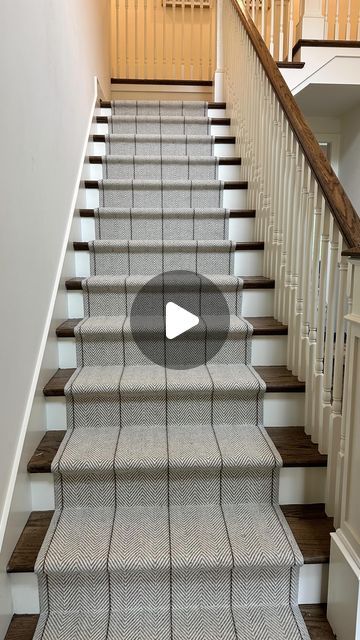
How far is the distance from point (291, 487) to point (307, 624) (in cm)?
36

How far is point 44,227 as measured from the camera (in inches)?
63.9

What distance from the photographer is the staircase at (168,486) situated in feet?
3.86

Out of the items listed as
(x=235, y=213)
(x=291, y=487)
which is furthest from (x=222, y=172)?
(x=291, y=487)

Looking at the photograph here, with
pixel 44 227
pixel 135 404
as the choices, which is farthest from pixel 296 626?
pixel 44 227

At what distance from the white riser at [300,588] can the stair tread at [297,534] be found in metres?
0.03

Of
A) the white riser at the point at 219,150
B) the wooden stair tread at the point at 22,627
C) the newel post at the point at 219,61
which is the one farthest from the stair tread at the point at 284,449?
the newel post at the point at 219,61

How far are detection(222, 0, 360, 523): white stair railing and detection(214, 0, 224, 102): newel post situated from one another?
3.16ft

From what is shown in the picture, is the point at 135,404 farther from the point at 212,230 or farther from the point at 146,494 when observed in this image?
the point at 212,230

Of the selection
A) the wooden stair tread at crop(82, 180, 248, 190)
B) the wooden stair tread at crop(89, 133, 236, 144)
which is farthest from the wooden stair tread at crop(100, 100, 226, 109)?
the wooden stair tread at crop(82, 180, 248, 190)

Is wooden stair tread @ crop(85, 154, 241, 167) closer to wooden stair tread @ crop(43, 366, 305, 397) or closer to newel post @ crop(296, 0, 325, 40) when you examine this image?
newel post @ crop(296, 0, 325, 40)

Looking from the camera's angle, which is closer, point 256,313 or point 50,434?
point 50,434

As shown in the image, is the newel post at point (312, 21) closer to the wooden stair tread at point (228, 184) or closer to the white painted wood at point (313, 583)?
the wooden stair tread at point (228, 184)

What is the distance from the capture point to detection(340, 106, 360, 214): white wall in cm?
368

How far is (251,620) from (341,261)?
3.19 feet
